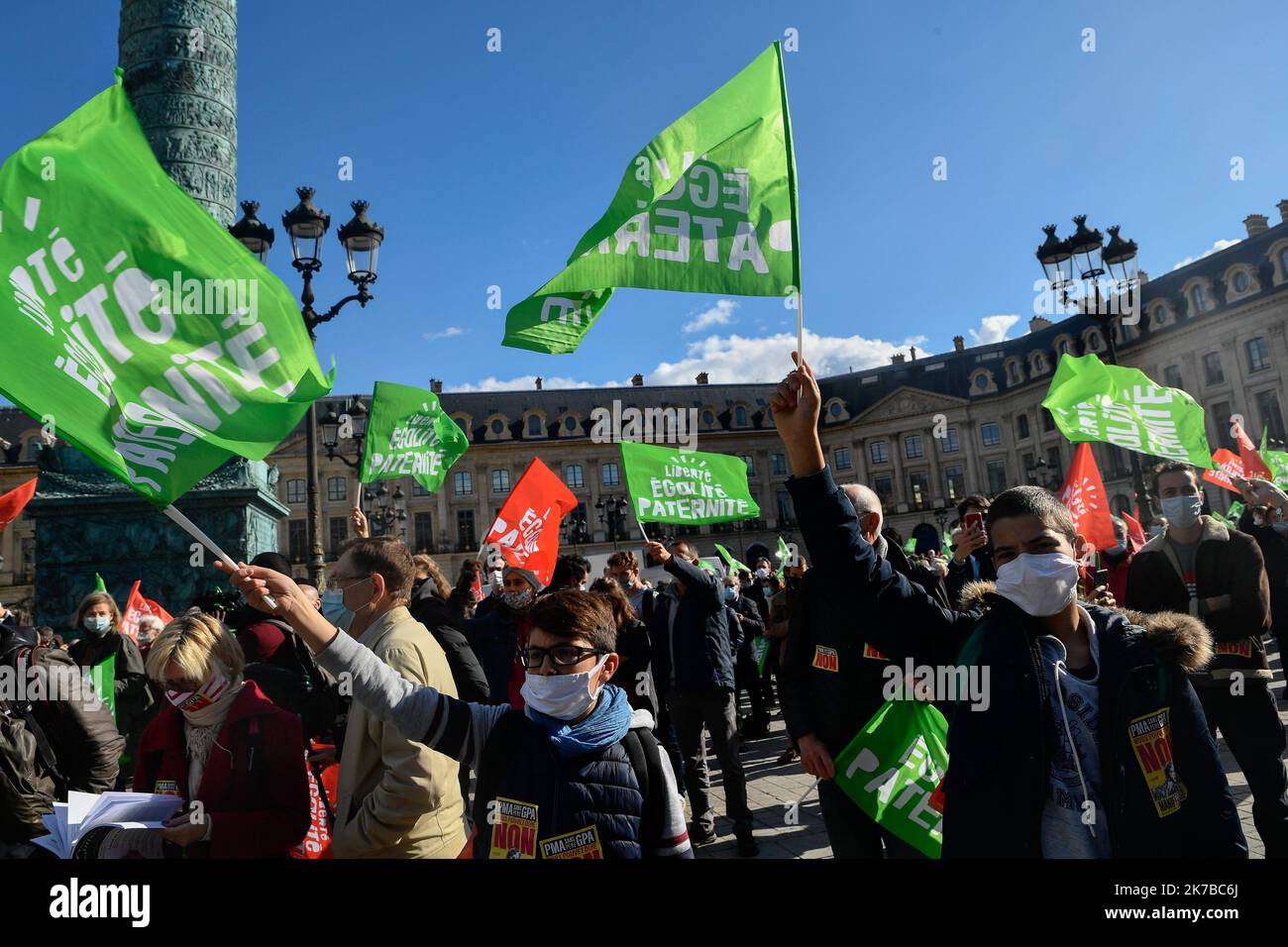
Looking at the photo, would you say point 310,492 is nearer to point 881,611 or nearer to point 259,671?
point 259,671

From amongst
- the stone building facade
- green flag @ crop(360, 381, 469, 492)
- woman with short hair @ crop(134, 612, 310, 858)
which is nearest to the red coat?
woman with short hair @ crop(134, 612, 310, 858)

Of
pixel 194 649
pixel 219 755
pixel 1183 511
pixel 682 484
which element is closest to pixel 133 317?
pixel 194 649

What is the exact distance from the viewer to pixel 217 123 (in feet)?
40.1

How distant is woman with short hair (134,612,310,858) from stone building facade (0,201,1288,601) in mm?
52623

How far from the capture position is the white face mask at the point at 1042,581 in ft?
7.41

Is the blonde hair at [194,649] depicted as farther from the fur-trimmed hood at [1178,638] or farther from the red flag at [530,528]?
the red flag at [530,528]

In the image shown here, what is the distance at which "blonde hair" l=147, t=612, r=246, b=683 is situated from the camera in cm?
302

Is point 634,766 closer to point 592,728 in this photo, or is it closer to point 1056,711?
point 592,728

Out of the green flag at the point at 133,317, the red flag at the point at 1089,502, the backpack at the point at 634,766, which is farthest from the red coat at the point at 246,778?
the red flag at the point at 1089,502

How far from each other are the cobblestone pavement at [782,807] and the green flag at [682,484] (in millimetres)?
2502

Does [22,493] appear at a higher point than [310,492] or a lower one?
lower

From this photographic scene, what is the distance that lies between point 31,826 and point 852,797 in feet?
10.7
